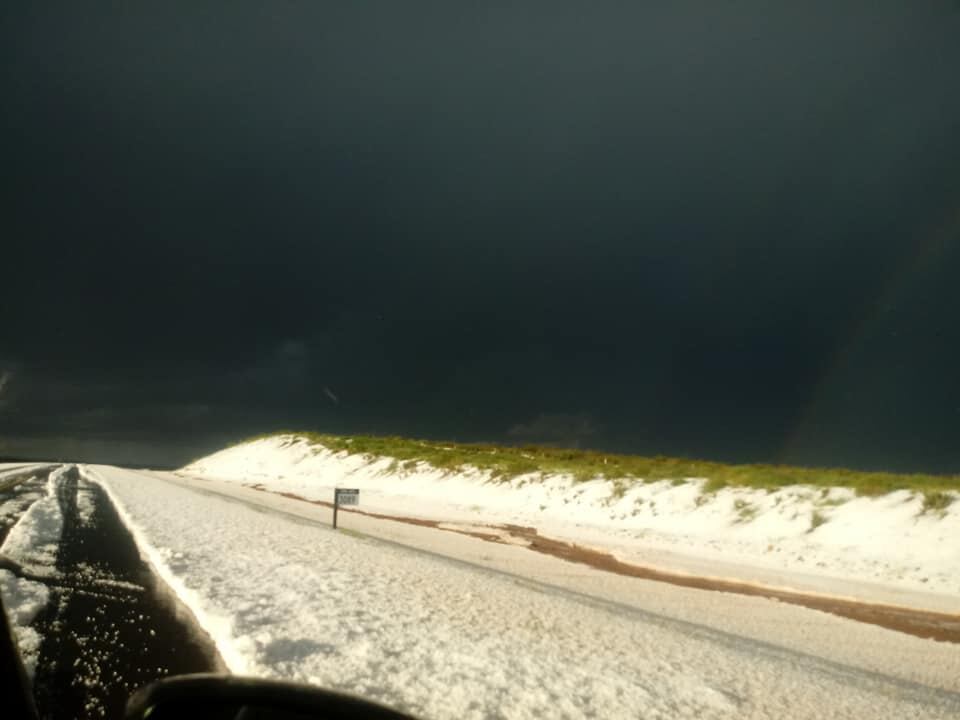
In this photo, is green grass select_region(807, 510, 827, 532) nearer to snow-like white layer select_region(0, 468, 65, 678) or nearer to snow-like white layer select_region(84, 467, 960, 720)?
snow-like white layer select_region(84, 467, 960, 720)

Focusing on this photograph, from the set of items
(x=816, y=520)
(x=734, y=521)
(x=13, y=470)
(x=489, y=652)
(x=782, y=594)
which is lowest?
(x=782, y=594)

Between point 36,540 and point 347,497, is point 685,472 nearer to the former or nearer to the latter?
point 347,497

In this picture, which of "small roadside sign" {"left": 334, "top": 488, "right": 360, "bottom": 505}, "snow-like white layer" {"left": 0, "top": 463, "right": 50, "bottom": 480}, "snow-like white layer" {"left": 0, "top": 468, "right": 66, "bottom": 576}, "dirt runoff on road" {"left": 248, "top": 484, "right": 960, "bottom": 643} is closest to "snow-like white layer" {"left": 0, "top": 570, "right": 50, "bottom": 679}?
"snow-like white layer" {"left": 0, "top": 468, "right": 66, "bottom": 576}

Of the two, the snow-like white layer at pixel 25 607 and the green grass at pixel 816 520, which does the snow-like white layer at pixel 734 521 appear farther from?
the snow-like white layer at pixel 25 607

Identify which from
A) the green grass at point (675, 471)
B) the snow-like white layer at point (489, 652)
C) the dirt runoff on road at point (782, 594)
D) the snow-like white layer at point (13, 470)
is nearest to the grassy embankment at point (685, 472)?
the green grass at point (675, 471)

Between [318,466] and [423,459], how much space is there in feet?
71.8

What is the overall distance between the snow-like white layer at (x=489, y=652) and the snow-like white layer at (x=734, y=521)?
9803mm

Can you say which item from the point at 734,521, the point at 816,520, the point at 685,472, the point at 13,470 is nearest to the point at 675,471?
the point at 685,472

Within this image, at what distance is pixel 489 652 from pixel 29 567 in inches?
335

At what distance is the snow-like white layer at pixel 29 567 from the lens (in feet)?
23.4

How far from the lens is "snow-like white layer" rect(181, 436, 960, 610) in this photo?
64.2 feet

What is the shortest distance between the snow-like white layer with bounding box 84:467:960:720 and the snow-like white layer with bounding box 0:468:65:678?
1792 mm

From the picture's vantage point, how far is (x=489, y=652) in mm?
7973

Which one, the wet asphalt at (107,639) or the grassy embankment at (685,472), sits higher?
the grassy embankment at (685,472)
